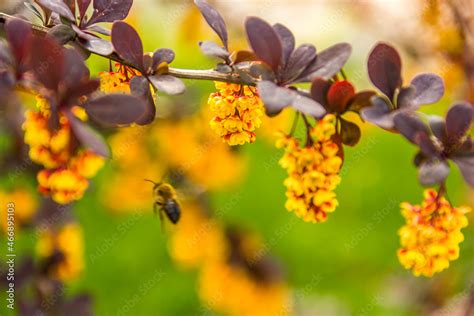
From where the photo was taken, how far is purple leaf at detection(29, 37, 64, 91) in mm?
484

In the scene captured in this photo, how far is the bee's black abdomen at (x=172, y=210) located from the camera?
83cm

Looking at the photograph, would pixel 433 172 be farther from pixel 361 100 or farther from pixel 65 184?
pixel 65 184

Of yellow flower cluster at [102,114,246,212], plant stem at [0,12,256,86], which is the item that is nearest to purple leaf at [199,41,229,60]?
plant stem at [0,12,256,86]

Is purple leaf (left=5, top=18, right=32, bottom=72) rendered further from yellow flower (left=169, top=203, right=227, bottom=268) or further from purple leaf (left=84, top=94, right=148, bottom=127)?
yellow flower (left=169, top=203, right=227, bottom=268)

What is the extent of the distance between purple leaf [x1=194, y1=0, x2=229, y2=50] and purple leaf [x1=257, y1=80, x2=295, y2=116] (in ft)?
0.29

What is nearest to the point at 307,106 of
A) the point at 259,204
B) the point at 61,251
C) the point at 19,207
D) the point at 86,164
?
the point at 86,164

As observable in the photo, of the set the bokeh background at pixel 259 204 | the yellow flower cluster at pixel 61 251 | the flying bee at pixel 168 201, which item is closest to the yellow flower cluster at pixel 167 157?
the bokeh background at pixel 259 204

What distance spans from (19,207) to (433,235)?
3.07 ft

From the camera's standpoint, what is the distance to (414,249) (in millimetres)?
590

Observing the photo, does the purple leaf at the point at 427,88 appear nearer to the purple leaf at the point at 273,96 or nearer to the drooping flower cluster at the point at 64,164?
the purple leaf at the point at 273,96

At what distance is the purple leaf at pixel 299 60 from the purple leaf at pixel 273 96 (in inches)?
1.3

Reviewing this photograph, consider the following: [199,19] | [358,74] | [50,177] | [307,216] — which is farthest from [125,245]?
[307,216]

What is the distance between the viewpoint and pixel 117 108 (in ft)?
1.61

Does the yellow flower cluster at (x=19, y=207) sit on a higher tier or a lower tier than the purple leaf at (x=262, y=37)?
lower
